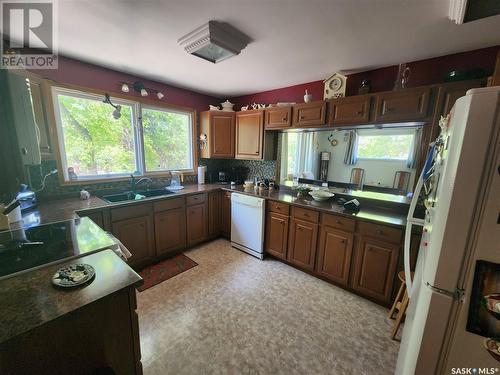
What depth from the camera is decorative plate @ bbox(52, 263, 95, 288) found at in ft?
2.88

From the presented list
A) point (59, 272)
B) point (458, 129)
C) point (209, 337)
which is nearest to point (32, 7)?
point (59, 272)

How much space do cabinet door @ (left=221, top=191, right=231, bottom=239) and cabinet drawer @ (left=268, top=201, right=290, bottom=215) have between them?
0.80 meters

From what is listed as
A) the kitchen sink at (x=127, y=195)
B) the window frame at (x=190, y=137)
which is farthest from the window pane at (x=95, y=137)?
the kitchen sink at (x=127, y=195)

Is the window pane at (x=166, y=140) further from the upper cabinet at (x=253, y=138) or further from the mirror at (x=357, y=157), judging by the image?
the mirror at (x=357, y=157)

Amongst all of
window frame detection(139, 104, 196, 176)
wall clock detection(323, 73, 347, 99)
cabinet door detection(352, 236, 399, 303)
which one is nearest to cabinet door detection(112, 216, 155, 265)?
window frame detection(139, 104, 196, 176)

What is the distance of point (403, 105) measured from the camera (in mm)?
1938

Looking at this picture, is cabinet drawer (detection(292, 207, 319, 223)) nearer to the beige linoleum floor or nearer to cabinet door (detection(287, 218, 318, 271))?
cabinet door (detection(287, 218, 318, 271))

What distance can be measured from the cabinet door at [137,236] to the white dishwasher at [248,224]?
1159 mm

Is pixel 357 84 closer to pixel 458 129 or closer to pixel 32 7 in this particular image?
pixel 458 129

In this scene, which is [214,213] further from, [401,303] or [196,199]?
[401,303]

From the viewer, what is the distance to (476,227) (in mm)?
688

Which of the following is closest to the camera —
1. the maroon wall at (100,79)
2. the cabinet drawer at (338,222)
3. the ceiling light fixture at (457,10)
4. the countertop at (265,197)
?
the ceiling light fixture at (457,10)

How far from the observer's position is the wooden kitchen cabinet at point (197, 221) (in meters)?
2.97

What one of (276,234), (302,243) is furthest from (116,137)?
(302,243)
